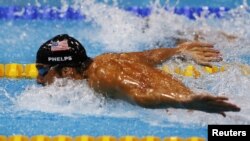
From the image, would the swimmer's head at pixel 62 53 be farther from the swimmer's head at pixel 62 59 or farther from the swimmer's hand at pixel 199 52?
the swimmer's hand at pixel 199 52

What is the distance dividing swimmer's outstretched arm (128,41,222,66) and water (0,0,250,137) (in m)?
0.14

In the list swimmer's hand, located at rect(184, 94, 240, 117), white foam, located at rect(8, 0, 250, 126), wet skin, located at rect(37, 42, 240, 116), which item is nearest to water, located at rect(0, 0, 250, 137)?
white foam, located at rect(8, 0, 250, 126)

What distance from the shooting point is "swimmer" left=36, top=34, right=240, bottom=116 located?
2.38 meters

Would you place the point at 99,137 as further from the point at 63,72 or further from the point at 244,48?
the point at 244,48

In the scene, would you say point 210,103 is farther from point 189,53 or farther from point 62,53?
point 62,53

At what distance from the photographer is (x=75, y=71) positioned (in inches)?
102

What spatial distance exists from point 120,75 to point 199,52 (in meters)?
0.56

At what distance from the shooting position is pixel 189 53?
9.37 feet

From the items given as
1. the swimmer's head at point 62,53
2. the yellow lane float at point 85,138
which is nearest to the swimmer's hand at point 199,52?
the yellow lane float at point 85,138

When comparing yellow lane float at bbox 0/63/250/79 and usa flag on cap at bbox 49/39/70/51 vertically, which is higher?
usa flag on cap at bbox 49/39/70/51

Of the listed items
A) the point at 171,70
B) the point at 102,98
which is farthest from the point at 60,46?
the point at 171,70

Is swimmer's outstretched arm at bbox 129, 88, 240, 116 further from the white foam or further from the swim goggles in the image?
the swim goggles

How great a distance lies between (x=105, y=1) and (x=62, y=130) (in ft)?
4.96

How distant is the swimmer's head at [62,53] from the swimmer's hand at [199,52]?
57 centimetres
